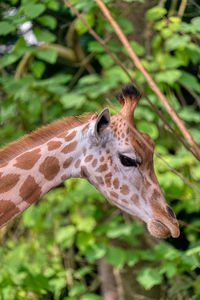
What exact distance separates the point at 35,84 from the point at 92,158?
5.51 feet

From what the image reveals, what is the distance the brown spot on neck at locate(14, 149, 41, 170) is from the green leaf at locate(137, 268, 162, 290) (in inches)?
62.6

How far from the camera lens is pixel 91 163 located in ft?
6.59

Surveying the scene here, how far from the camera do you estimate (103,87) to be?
343 centimetres

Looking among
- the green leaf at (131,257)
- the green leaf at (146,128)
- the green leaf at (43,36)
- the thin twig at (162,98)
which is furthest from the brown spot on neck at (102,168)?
the green leaf at (131,257)

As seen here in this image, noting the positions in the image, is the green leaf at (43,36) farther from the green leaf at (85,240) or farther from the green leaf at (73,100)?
the green leaf at (85,240)

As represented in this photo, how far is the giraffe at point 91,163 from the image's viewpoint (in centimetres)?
194

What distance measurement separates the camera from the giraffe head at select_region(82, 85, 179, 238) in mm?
1949

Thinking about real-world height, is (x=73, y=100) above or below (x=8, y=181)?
below

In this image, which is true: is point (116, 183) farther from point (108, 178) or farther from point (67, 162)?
point (67, 162)

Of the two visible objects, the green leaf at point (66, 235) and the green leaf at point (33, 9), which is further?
the green leaf at point (66, 235)

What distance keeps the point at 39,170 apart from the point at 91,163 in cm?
20

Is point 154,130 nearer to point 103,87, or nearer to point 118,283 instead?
point 103,87

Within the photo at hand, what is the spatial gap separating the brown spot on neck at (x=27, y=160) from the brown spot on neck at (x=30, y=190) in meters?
0.05

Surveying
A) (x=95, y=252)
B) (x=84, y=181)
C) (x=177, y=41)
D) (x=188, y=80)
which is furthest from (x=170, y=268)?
(x=177, y=41)
